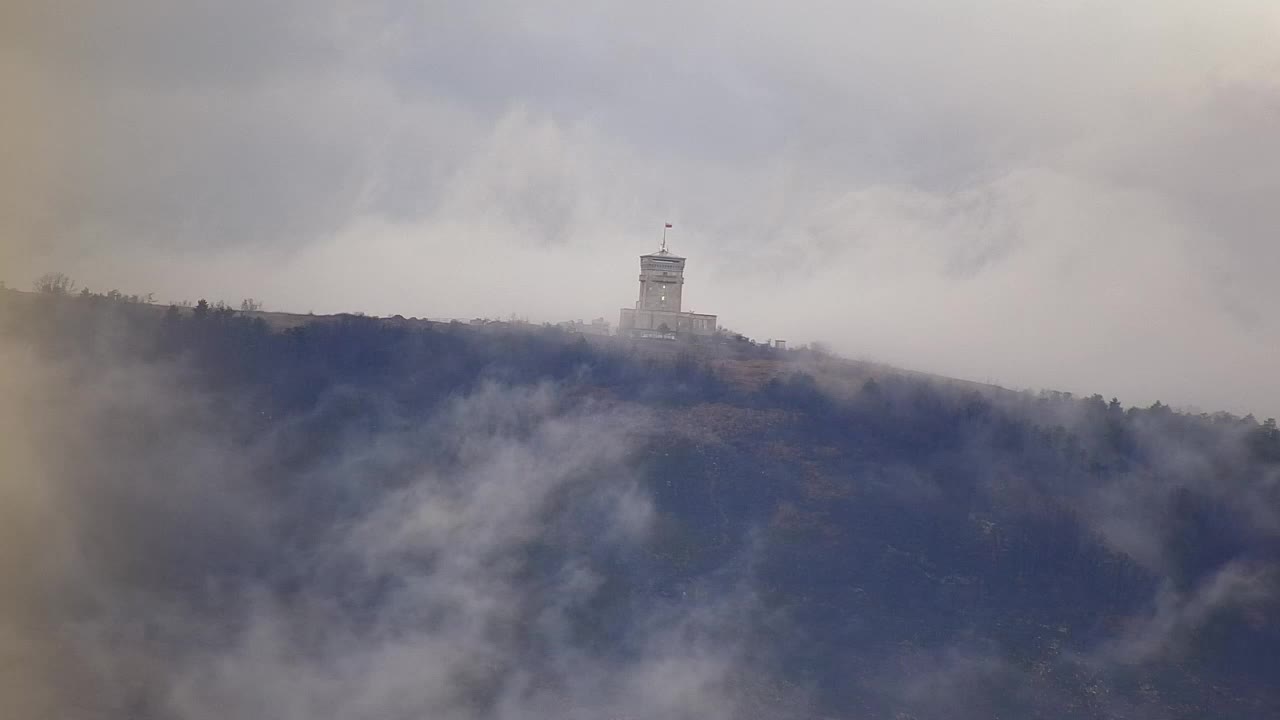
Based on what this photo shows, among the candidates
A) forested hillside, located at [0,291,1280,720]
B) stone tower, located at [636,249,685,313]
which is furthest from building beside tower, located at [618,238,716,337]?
forested hillside, located at [0,291,1280,720]

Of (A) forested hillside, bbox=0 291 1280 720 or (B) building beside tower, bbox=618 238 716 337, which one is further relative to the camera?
Answer: (B) building beside tower, bbox=618 238 716 337

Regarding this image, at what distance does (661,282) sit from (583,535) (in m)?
33.3

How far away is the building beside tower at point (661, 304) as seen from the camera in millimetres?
91188

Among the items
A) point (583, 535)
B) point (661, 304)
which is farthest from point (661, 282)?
point (583, 535)

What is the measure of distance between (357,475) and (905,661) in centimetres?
3084

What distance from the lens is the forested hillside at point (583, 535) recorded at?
169 feet

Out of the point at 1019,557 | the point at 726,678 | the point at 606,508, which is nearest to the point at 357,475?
the point at 606,508

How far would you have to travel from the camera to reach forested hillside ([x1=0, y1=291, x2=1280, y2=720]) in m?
51.5

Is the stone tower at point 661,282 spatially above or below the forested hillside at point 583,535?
above

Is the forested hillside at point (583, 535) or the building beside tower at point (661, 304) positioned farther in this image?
the building beside tower at point (661, 304)

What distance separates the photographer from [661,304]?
9225 cm

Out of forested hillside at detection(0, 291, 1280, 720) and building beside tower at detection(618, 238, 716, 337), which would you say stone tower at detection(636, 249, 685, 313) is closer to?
building beside tower at detection(618, 238, 716, 337)

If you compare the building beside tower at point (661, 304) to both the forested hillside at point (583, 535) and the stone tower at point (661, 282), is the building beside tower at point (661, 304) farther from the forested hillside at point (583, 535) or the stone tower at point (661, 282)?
the forested hillside at point (583, 535)

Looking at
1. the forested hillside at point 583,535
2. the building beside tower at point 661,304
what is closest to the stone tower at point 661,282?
the building beside tower at point 661,304
